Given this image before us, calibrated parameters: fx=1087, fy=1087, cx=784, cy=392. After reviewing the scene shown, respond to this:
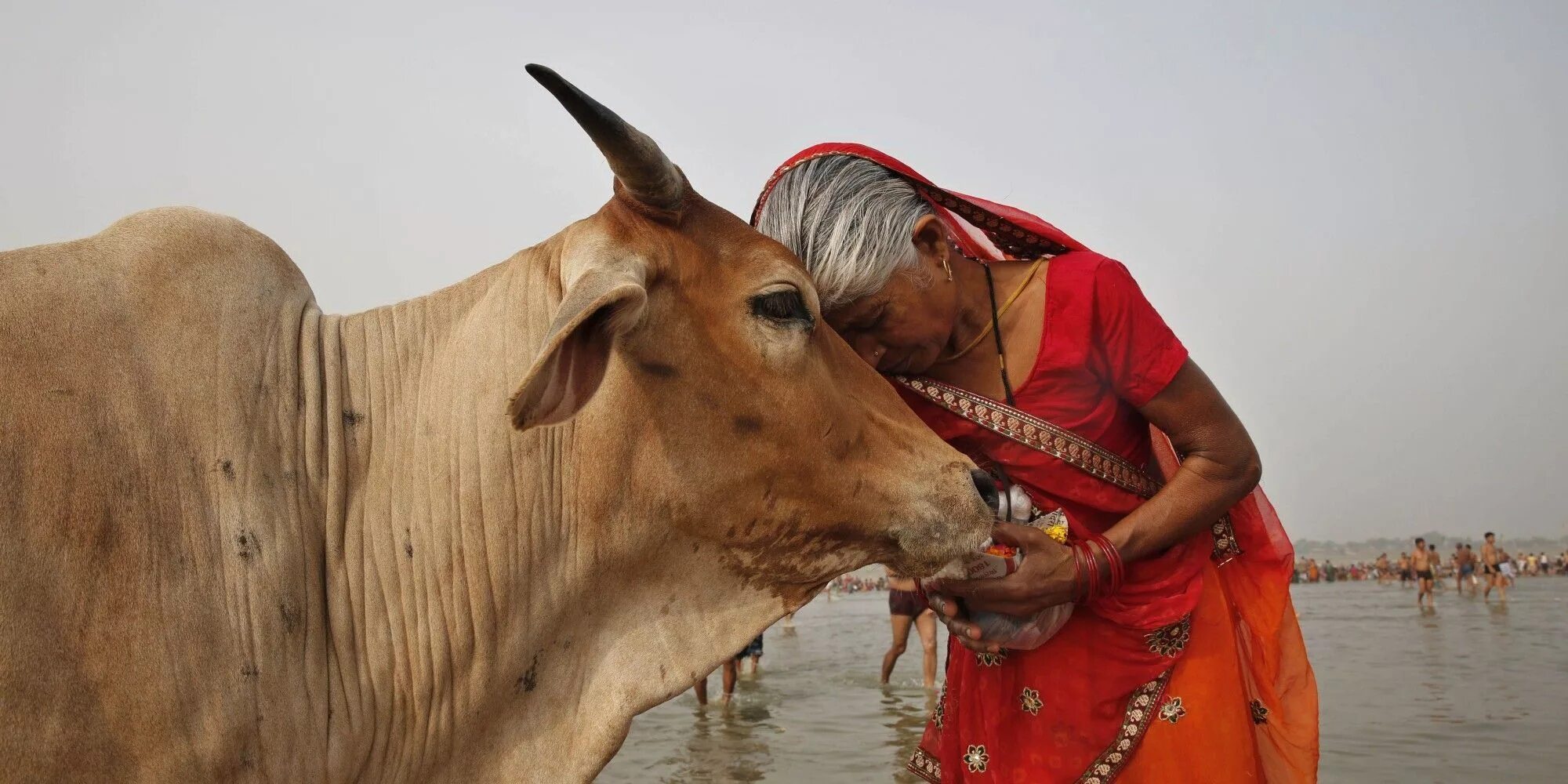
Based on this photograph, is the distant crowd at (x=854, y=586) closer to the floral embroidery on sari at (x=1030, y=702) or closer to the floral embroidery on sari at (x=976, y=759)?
the floral embroidery on sari at (x=976, y=759)

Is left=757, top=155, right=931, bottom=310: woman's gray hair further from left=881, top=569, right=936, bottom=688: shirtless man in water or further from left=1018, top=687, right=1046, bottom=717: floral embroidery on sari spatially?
left=881, top=569, right=936, bottom=688: shirtless man in water

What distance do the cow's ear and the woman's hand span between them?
1.05 m

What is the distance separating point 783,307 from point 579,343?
52 centimetres

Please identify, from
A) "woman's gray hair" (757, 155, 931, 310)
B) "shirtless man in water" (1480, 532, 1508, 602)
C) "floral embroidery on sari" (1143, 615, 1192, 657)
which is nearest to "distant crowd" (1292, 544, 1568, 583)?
"shirtless man in water" (1480, 532, 1508, 602)

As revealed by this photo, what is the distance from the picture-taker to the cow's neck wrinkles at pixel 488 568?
7.18 ft

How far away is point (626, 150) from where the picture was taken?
2.30 metres

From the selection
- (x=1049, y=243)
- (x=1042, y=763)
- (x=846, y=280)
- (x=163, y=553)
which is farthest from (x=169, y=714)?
(x=1049, y=243)

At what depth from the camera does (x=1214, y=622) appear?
9.44 ft

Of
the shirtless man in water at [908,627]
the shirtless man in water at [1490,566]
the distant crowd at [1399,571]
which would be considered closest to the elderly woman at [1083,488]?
the shirtless man in water at [908,627]

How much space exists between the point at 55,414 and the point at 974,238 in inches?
96.5

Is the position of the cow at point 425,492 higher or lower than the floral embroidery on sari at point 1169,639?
higher

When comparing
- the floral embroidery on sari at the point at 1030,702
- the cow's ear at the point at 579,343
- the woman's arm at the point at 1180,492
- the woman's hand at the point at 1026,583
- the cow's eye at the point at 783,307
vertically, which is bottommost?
the floral embroidery on sari at the point at 1030,702

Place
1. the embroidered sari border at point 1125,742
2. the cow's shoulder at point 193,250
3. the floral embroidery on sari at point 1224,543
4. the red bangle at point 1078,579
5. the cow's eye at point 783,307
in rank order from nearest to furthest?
1. the cow's shoulder at point 193,250
2. the cow's eye at point 783,307
3. the red bangle at point 1078,579
4. the embroidered sari border at point 1125,742
5. the floral embroidery on sari at point 1224,543

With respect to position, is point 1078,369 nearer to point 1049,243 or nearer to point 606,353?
point 1049,243
